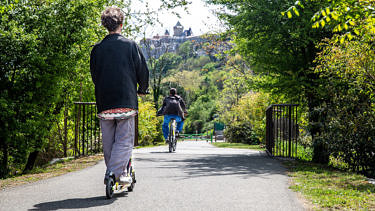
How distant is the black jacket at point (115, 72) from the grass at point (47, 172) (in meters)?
2.08

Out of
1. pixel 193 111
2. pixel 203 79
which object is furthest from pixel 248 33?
pixel 203 79

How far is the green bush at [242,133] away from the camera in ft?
96.3

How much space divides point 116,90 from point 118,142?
0.56 metres

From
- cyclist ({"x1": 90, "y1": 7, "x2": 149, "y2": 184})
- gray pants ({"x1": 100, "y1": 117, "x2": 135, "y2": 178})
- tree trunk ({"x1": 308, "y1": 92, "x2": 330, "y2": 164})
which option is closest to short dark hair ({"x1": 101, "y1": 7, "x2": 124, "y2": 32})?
cyclist ({"x1": 90, "y1": 7, "x2": 149, "y2": 184})

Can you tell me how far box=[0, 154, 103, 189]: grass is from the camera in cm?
577

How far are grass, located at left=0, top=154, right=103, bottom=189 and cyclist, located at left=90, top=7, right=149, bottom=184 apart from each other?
1.90m

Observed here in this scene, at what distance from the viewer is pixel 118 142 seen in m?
4.46

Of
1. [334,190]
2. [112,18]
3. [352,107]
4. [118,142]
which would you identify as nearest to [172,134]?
[352,107]

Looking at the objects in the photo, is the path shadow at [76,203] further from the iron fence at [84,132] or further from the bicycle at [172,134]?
the bicycle at [172,134]

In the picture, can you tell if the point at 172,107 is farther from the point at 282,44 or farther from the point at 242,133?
the point at 242,133

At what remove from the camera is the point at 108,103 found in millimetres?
4402

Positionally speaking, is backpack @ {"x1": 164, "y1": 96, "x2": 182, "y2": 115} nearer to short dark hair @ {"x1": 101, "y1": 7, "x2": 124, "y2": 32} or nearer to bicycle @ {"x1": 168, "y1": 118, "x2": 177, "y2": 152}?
Result: bicycle @ {"x1": 168, "y1": 118, "x2": 177, "y2": 152}

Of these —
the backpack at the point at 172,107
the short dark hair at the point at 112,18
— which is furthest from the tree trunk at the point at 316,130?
the short dark hair at the point at 112,18

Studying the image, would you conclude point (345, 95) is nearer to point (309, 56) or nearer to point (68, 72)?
point (309, 56)
